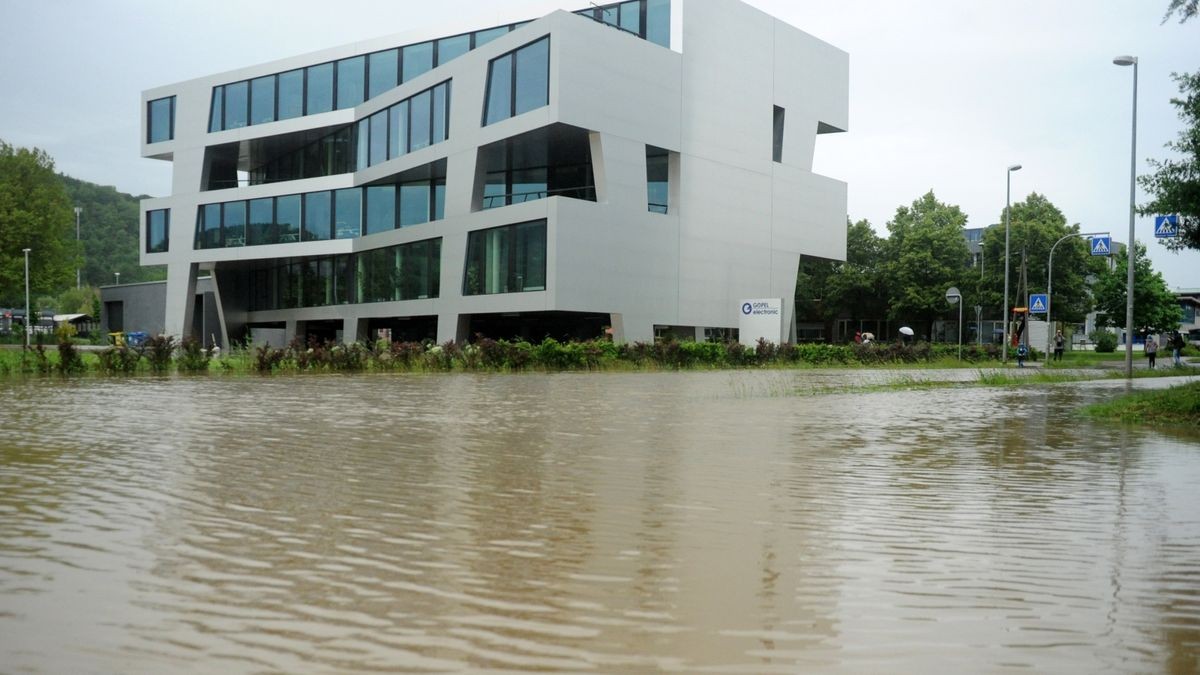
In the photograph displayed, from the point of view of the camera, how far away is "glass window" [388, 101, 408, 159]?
44.5 m

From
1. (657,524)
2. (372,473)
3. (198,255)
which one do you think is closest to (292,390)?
(372,473)

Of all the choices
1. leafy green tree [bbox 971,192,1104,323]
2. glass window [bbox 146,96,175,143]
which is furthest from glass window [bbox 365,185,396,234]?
leafy green tree [bbox 971,192,1104,323]

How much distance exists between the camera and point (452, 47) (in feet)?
153

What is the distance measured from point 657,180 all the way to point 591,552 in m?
38.1

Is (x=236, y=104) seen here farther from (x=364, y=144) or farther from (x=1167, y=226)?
(x=1167, y=226)

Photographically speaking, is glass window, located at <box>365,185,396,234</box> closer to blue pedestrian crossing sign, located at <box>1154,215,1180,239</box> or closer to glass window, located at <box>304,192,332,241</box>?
glass window, located at <box>304,192,332,241</box>

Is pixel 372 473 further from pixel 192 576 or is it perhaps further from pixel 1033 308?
pixel 1033 308

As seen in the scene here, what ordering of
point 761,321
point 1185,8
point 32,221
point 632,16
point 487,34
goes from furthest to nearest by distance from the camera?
point 32,221
point 487,34
point 632,16
point 761,321
point 1185,8

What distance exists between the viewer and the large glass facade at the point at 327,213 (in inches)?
1817

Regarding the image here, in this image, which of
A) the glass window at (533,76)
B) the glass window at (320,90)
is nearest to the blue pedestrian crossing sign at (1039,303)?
the glass window at (533,76)

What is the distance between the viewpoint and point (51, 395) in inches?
629

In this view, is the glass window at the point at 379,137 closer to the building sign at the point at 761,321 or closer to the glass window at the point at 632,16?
the glass window at the point at 632,16

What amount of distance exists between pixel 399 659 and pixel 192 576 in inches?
60.4

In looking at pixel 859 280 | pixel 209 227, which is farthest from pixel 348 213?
pixel 859 280
